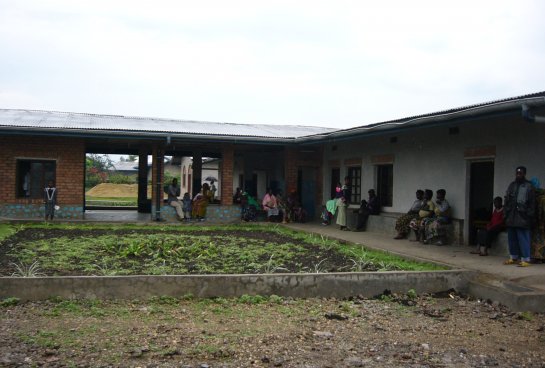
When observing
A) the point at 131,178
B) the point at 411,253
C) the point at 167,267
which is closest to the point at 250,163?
the point at 411,253

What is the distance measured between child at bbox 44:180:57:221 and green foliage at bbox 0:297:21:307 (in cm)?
930

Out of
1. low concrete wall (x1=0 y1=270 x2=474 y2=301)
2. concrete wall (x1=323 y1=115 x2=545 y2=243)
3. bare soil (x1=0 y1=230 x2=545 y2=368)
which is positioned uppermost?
concrete wall (x1=323 y1=115 x2=545 y2=243)

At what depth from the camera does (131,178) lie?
1964 inches

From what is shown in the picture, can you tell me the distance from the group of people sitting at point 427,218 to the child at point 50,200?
30.9 ft

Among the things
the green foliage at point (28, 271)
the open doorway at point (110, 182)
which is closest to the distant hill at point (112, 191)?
the open doorway at point (110, 182)

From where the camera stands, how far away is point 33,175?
16.0 m

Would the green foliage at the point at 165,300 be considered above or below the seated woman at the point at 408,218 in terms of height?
Answer: below

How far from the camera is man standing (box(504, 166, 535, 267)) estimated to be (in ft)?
27.7

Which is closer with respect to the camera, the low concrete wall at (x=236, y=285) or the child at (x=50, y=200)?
the low concrete wall at (x=236, y=285)

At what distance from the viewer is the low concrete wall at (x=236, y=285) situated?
262 inches

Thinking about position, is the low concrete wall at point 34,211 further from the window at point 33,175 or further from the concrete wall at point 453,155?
the concrete wall at point 453,155

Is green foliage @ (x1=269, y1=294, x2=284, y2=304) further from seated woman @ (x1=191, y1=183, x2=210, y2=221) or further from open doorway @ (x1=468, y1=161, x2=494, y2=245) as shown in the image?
seated woman @ (x1=191, y1=183, x2=210, y2=221)

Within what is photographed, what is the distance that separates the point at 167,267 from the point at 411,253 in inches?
182

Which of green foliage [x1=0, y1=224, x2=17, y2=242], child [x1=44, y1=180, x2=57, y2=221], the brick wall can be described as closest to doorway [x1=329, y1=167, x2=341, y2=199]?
the brick wall
